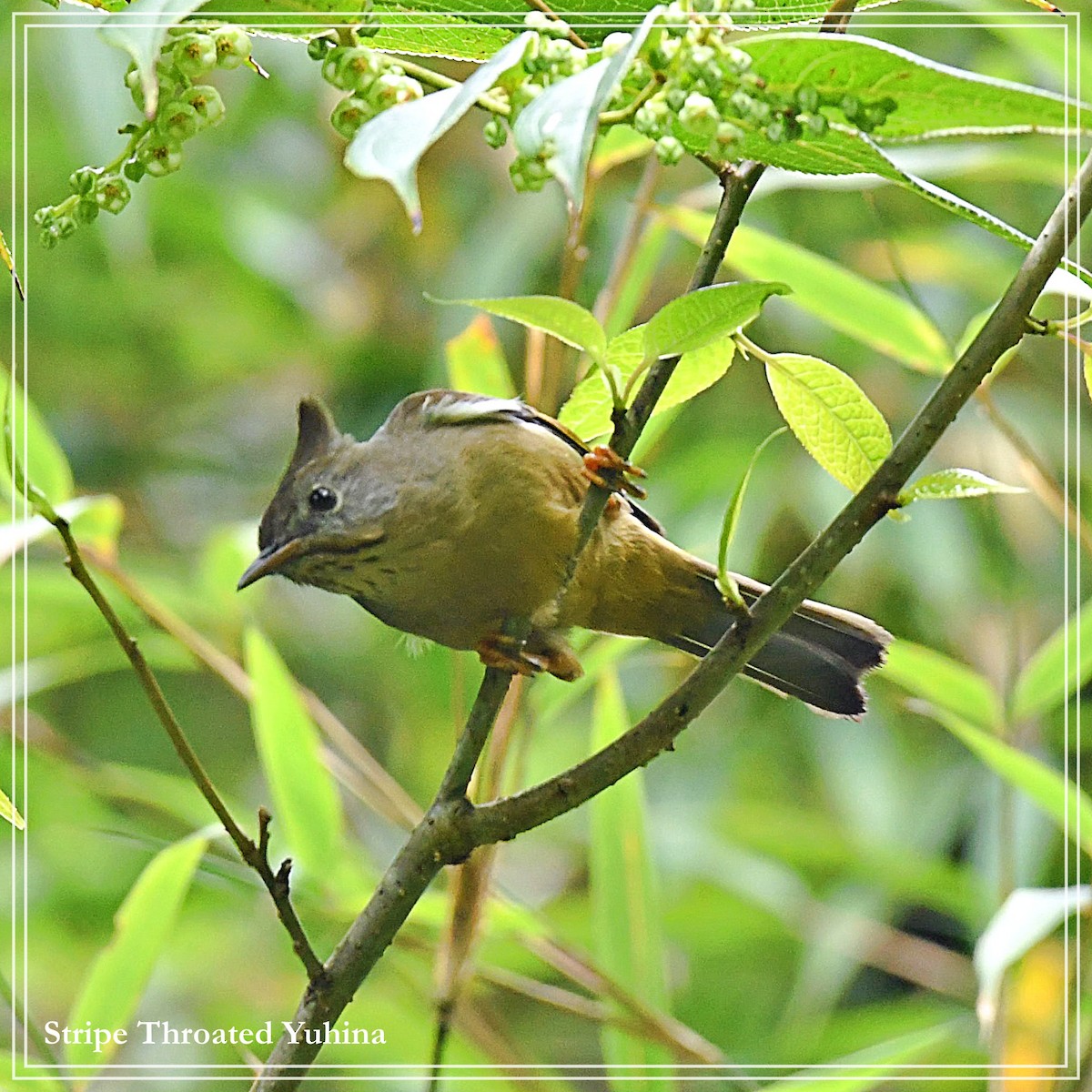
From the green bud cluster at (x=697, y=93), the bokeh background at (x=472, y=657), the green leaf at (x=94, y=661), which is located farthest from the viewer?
the green leaf at (x=94, y=661)

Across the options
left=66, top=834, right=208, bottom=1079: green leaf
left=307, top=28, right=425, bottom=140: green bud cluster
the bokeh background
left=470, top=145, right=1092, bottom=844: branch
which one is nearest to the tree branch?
left=470, top=145, right=1092, bottom=844: branch

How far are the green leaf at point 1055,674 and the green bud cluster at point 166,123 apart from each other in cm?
115

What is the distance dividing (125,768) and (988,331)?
1.80 m

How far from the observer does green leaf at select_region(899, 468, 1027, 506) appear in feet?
3.07

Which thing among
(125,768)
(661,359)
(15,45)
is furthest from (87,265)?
(661,359)

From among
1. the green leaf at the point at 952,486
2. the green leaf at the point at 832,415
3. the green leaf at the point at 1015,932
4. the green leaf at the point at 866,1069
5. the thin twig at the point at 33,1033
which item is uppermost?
the green leaf at the point at 832,415

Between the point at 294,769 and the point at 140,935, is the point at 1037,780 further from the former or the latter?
the point at 140,935

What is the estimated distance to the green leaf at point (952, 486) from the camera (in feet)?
3.07

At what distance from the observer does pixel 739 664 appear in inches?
38.5

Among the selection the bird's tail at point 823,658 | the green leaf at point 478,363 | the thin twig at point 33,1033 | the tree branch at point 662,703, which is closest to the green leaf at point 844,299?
the green leaf at point 478,363

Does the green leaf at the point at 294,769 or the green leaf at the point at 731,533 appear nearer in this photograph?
the green leaf at the point at 731,533

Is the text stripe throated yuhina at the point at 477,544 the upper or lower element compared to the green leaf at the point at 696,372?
upper

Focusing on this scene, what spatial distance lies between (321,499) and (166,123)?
2.64 ft

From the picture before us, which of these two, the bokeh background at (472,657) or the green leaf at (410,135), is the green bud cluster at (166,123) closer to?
the green leaf at (410,135)
